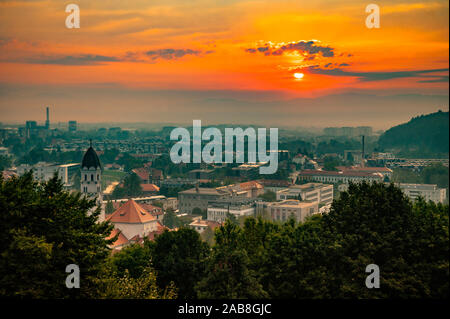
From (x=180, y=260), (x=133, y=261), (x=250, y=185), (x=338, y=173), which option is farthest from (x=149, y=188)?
(x=180, y=260)

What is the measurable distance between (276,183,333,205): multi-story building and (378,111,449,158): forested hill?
9.94ft

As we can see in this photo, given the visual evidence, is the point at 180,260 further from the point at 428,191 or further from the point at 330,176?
the point at 330,176

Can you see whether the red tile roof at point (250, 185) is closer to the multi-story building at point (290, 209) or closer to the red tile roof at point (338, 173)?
the red tile roof at point (338, 173)

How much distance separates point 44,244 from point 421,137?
14.2 meters

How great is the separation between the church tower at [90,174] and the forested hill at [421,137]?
10367 millimetres

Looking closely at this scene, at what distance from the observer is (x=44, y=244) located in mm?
5469

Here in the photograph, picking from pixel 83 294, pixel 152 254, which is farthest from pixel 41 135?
pixel 83 294

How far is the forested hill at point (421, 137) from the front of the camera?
15.2m

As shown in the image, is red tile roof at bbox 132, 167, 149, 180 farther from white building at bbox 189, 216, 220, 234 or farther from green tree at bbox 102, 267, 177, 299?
green tree at bbox 102, 267, 177, 299

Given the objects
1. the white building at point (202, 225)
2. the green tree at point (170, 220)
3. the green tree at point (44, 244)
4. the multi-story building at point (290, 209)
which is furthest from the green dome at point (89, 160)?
the green tree at point (44, 244)

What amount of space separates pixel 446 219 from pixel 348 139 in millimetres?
20128

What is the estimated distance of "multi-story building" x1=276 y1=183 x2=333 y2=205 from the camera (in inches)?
764

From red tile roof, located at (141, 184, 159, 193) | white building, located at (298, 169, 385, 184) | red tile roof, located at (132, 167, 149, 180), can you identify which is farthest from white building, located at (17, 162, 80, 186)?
white building, located at (298, 169, 385, 184)

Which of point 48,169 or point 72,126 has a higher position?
point 72,126
